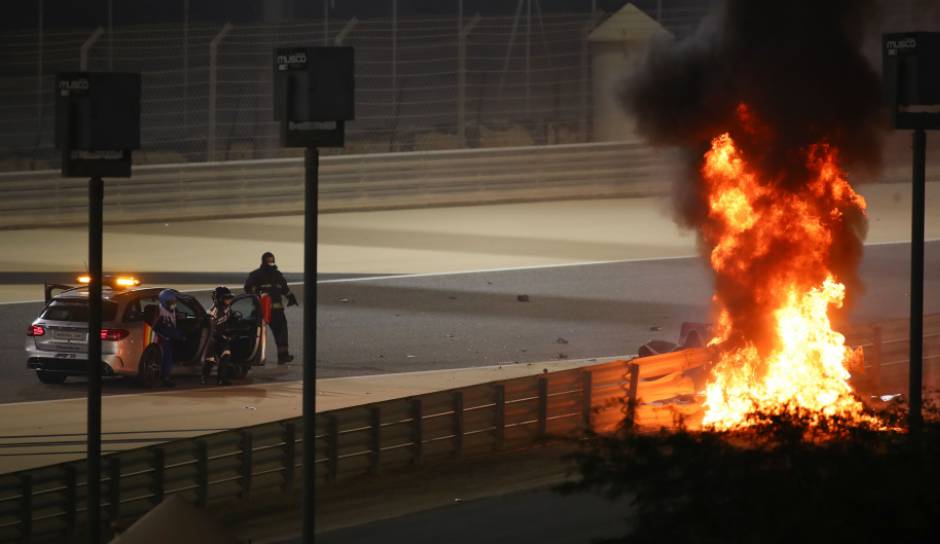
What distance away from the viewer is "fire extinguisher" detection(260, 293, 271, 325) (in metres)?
21.6

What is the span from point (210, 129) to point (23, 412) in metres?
14.6

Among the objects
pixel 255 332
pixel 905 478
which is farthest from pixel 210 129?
pixel 905 478

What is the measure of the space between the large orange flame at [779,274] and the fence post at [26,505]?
7225 millimetres

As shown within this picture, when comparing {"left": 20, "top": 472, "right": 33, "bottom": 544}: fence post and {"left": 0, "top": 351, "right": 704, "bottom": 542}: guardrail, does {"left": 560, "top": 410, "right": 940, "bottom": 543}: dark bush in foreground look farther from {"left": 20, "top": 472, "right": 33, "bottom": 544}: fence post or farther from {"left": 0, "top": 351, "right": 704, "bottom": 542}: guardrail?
{"left": 20, "top": 472, "right": 33, "bottom": 544}: fence post

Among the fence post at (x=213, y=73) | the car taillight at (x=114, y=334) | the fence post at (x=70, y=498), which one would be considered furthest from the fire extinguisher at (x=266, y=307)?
the fence post at (x=213, y=73)

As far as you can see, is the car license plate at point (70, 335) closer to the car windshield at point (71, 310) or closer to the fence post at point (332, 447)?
the car windshield at point (71, 310)

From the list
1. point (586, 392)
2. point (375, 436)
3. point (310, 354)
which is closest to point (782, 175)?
point (586, 392)

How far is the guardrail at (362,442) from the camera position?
47.1 feet

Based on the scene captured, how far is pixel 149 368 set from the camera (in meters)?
20.7

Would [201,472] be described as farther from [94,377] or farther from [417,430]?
[94,377]

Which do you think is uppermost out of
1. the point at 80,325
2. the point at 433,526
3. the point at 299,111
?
the point at 299,111

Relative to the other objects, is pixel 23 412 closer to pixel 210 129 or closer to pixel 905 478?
pixel 905 478

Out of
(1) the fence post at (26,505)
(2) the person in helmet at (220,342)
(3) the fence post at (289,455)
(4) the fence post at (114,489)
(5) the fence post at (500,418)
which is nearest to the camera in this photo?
(1) the fence post at (26,505)

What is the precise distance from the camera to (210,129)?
109 ft
